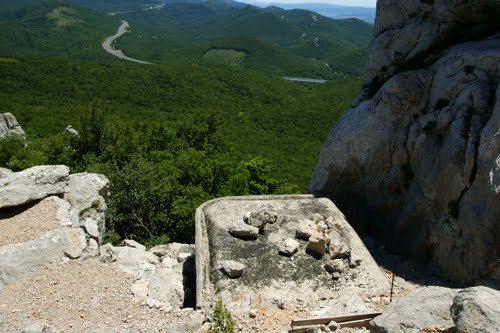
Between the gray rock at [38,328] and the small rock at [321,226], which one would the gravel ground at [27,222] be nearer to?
the gray rock at [38,328]

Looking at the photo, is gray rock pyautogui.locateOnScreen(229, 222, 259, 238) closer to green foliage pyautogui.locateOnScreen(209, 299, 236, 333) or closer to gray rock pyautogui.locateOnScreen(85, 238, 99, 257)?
green foliage pyautogui.locateOnScreen(209, 299, 236, 333)

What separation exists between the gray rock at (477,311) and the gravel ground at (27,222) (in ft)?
41.4

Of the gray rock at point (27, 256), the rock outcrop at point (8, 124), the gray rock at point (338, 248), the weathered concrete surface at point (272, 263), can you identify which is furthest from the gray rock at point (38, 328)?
the rock outcrop at point (8, 124)

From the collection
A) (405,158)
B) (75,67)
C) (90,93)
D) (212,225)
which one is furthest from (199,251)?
(75,67)

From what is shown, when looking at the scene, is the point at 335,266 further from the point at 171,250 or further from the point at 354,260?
the point at 171,250

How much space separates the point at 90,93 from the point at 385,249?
7207cm

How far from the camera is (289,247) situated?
1248 centimetres

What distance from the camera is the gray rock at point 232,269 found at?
37.6 feet

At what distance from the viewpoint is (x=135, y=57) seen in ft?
505

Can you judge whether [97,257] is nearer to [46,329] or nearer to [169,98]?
[46,329]

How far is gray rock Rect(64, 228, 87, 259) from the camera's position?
13500 mm

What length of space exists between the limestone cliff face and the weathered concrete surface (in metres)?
2.40

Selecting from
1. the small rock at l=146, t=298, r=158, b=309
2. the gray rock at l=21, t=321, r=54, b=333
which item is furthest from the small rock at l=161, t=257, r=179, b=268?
the gray rock at l=21, t=321, r=54, b=333

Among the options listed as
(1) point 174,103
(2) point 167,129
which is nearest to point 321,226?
(2) point 167,129
